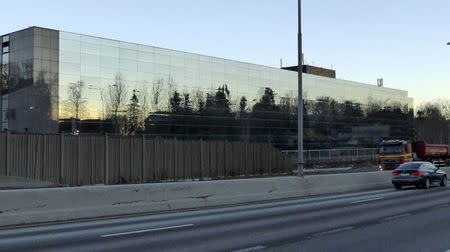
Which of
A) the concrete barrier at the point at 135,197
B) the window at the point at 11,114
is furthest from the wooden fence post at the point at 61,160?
the window at the point at 11,114

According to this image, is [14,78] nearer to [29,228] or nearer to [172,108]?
[172,108]

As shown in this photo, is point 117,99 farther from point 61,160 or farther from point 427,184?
point 427,184

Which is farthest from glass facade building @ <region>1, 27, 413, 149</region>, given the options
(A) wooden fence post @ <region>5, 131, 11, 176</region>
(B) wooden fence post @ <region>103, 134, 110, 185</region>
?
(A) wooden fence post @ <region>5, 131, 11, 176</region>

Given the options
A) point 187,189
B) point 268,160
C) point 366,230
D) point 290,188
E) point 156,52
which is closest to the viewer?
point 366,230

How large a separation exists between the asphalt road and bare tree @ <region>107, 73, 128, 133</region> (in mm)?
49747

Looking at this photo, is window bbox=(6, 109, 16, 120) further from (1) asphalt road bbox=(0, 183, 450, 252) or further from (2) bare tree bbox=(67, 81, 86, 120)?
(1) asphalt road bbox=(0, 183, 450, 252)

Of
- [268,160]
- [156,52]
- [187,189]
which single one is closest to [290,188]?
[187,189]

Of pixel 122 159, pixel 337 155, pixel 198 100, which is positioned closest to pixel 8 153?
pixel 122 159

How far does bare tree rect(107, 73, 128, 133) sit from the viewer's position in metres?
66.4

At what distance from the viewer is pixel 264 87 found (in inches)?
3519

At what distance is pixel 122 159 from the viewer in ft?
104

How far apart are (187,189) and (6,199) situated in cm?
665

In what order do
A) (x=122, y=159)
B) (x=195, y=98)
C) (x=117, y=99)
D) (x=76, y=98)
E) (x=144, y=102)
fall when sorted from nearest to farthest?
(x=122, y=159), (x=76, y=98), (x=117, y=99), (x=144, y=102), (x=195, y=98)

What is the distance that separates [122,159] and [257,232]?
791 inches
